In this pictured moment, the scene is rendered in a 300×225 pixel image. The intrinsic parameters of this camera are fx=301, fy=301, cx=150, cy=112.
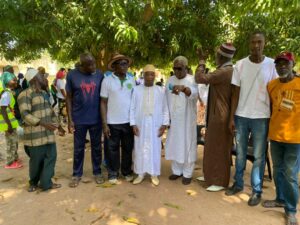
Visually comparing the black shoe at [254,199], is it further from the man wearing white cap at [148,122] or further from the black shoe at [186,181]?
the man wearing white cap at [148,122]

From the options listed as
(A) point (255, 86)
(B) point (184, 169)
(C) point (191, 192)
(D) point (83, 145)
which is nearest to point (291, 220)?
(C) point (191, 192)

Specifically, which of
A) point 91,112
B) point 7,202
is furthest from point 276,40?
point 7,202

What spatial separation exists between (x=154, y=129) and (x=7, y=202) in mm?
2230

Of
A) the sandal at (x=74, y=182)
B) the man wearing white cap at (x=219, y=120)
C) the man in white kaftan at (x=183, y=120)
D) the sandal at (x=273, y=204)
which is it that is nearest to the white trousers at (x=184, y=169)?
the man in white kaftan at (x=183, y=120)

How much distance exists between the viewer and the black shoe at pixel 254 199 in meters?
3.83

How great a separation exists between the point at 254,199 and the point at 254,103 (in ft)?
4.05

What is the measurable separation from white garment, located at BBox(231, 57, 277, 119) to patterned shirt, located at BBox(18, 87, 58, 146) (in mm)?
2591

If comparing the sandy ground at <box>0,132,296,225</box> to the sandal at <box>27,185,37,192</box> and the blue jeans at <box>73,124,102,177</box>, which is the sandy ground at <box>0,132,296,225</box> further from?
the blue jeans at <box>73,124,102,177</box>

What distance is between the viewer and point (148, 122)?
14.8ft

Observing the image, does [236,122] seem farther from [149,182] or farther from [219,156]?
[149,182]

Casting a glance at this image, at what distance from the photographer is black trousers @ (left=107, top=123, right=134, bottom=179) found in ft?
14.8

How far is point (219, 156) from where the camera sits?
4234mm

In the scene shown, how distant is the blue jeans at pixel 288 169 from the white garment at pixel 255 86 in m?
0.46

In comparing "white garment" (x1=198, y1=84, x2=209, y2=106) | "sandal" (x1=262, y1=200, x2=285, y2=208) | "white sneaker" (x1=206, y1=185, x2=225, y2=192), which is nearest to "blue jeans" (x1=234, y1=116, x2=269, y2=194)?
"sandal" (x1=262, y1=200, x2=285, y2=208)
